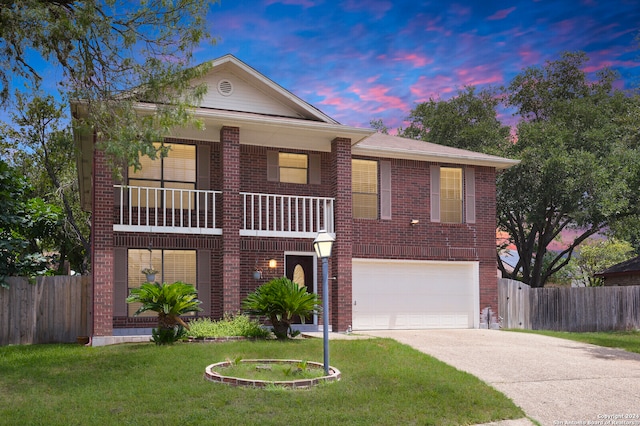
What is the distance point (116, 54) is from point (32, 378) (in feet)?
21.2

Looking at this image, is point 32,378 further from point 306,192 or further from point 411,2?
point 411,2

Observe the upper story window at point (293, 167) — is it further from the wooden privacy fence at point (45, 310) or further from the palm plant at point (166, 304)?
the wooden privacy fence at point (45, 310)

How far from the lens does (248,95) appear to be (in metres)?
19.1

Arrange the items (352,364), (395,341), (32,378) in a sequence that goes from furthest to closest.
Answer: (395,341) < (352,364) < (32,378)

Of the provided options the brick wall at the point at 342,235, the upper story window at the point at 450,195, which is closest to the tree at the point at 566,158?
the upper story window at the point at 450,195

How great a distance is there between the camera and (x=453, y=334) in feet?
61.5

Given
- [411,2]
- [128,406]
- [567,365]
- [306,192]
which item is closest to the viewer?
[128,406]

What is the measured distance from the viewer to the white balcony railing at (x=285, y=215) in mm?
18391

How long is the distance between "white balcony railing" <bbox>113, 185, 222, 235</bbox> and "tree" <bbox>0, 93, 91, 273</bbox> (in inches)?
344

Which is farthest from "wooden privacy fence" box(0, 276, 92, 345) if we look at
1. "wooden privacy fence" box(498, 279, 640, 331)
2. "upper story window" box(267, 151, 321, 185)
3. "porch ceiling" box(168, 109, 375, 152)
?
"wooden privacy fence" box(498, 279, 640, 331)

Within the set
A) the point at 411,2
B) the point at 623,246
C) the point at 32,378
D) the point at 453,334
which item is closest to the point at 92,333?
the point at 32,378

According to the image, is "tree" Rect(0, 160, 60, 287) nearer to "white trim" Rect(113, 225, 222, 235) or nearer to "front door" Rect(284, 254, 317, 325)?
"white trim" Rect(113, 225, 222, 235)

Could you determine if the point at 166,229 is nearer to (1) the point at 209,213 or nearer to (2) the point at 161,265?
(2) the point at 161,265

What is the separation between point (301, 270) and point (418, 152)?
520 centimetres
